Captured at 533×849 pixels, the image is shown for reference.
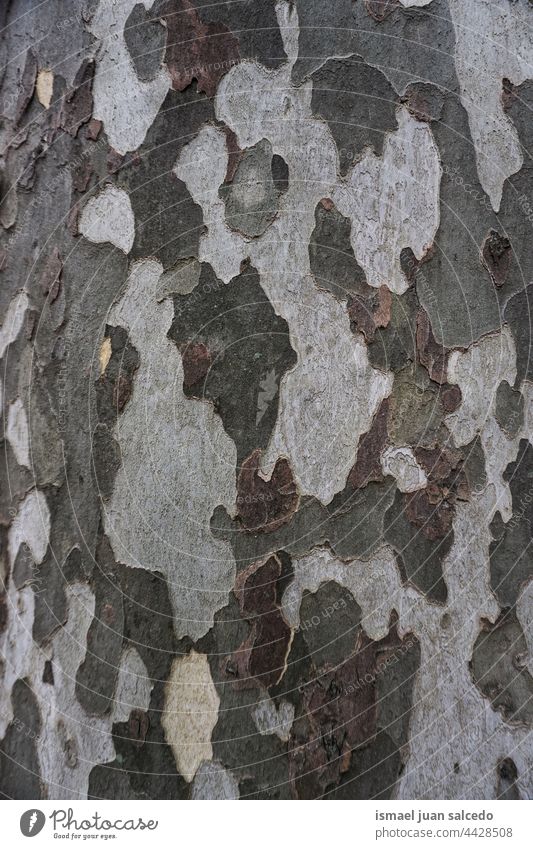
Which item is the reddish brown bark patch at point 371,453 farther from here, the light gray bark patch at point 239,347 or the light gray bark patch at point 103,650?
the light gray bark patch at point 103,650

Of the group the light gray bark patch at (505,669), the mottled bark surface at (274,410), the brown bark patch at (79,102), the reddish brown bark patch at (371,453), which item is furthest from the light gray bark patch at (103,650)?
the brown bark patch at (79,102)

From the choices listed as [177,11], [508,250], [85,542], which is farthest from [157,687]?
[177,11]

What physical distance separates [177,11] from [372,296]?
421mm

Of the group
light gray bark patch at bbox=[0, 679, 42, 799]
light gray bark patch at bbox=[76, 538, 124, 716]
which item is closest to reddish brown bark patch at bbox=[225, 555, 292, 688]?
light gray bark patch at bbox=[76, 538, 124, 716]

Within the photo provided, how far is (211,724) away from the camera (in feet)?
2.62

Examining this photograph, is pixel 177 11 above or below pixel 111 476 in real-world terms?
above

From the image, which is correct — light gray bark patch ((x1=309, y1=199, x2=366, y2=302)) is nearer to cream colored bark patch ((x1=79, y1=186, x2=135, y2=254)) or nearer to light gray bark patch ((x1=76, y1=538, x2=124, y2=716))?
cream colored bark patch ((x1=79, y1=186, x2=135, y2=254))

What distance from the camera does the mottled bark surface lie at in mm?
797

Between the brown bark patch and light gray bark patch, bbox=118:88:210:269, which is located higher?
the brown bark patch

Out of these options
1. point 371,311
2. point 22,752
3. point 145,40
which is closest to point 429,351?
point 371,311

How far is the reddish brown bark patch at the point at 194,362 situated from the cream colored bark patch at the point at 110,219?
14cm

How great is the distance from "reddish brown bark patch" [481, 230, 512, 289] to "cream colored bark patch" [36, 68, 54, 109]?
0.56 m

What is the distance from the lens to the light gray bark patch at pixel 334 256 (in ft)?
2.72
